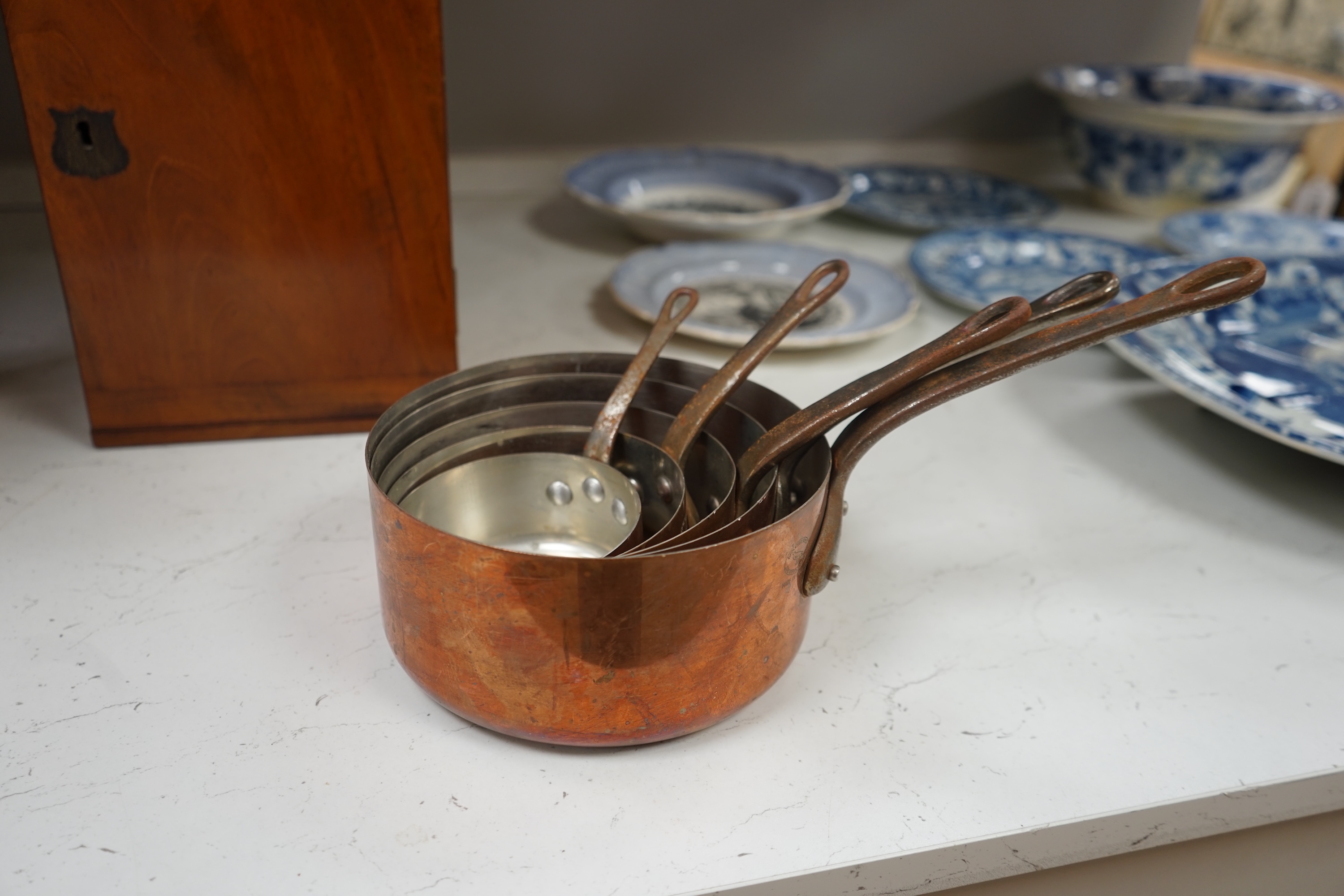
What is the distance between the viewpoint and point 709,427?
0.58 m

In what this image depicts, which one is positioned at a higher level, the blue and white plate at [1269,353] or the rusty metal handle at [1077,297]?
the rusty metal handle at [1077,297]

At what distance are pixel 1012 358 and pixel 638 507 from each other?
20 cm

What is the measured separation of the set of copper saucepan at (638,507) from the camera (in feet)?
1.33

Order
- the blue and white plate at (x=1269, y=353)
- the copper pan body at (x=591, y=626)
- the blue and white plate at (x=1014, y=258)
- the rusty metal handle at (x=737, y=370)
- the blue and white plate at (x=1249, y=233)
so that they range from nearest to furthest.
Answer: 1. the copper pan body at (x=591, y=626)
2. the rusty metal handle at (x=737, y=370)
3. the blue and white plate at (x=1269, y=353)
4. the blue and white plate at (x=1014, y=258)
5. the blue and white plate at (x=1249, y=233)

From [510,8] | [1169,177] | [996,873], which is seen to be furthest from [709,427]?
[1169,177]

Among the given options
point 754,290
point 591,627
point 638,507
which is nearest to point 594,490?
point 638,507

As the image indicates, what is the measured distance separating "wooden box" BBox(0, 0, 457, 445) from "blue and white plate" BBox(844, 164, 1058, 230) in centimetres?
62

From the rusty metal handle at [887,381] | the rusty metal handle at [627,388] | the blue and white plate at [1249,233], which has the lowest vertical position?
the blue and white plate at [1249,233]

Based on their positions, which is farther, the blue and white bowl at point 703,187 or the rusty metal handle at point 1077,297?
the blue and white bowl at point 703,187

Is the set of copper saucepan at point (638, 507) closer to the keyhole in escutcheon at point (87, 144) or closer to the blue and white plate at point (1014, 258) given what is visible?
the keyhole in escutcheon at point (87, 144)

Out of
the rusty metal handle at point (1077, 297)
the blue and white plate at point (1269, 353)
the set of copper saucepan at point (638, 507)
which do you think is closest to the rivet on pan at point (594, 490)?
the set of copper saucepan at point (638, 507)

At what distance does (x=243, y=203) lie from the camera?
0.61 metres

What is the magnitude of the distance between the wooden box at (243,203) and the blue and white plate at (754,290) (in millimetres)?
235

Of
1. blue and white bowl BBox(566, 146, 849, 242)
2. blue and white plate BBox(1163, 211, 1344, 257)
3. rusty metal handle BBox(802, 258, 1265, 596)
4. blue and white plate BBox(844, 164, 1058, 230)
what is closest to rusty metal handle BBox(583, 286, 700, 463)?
rusty metal handle BBox(802, 258, 1265, 596)
